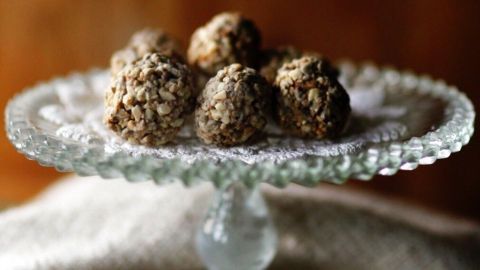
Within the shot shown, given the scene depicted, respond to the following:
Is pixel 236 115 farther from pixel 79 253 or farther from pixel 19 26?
pixel 19 26

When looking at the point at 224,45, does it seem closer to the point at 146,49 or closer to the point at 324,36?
the point at 146,49

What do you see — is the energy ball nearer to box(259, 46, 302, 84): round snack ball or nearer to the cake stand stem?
box(259, 46, 302, 84): round snack ball

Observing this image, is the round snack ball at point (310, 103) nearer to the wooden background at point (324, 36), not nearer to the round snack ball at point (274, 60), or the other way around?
the round snack ball at point (274, 60)

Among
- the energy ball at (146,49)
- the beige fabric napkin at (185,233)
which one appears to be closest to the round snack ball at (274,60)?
the energy ball at (146,49)

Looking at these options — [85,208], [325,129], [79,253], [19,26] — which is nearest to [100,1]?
[19,26]

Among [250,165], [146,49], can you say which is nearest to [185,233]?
[146,49]

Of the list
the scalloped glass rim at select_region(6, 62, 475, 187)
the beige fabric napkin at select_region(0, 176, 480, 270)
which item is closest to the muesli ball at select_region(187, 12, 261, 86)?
the scalloped glass rim at select_region(6, 62, 475, 187)
